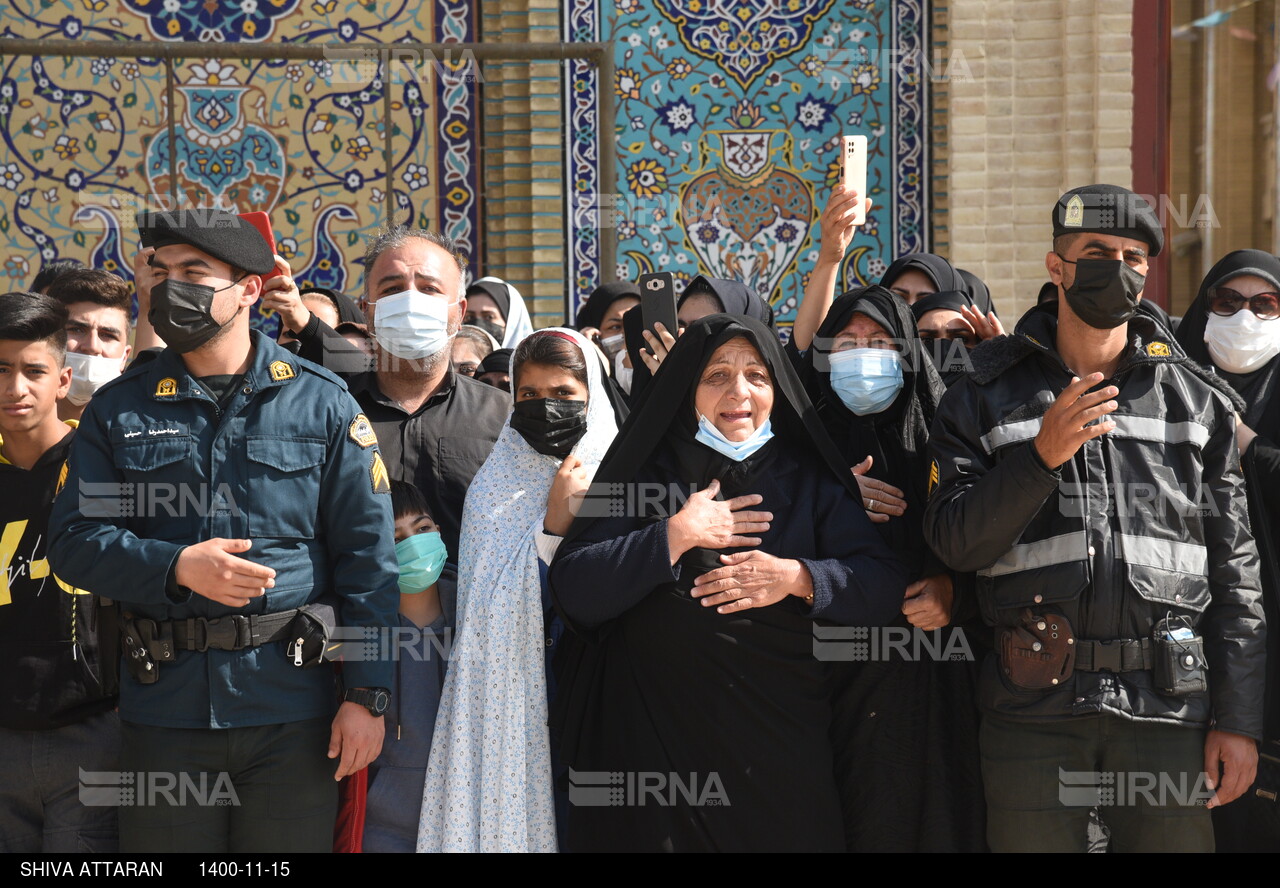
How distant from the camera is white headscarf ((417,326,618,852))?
3137 millimetres

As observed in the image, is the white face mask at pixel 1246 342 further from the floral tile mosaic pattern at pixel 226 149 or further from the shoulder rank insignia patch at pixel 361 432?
the floral tile mosaic pattern at pixel 226 149

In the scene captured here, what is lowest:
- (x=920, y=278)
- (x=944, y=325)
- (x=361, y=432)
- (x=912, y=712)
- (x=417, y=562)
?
(x=912, y=712)

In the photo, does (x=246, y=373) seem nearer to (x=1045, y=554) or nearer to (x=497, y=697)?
(x=497, y=697)

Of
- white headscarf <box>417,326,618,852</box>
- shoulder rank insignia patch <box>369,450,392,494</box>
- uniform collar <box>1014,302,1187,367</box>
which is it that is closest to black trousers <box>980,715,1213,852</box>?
uniform collar <box>1014,302,1187,367</box>

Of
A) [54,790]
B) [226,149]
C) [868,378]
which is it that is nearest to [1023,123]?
[868,378]

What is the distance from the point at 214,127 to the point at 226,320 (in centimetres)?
441

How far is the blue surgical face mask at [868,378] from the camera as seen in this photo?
11.2 ft

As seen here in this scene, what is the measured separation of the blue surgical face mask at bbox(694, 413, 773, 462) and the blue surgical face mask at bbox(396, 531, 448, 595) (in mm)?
731

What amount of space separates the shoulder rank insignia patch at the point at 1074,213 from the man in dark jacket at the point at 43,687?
2.41 m

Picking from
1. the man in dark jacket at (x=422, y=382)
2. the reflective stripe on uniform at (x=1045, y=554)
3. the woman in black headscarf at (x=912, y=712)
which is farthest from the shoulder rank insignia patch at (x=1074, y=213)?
the man in dark jacket at (x=422, y=382)

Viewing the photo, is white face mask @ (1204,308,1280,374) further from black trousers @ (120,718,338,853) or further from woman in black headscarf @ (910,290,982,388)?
black trousers @ (120,718,338,853)

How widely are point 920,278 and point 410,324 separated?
5.47 feet

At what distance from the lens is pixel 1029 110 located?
22.5 feet

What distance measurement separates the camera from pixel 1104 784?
296cm
